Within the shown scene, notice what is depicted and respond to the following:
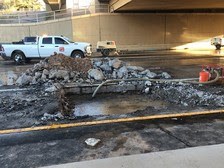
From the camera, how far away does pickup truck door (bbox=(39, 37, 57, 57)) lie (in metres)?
21.7

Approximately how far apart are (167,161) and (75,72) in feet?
30.8

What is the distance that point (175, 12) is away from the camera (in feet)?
118

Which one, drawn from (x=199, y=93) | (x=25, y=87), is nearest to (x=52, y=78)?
(x=25, y=87)

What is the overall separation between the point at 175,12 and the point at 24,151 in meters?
33.7

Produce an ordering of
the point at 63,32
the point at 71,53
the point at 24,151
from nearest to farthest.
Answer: the point at 24,151 → the point at 71,53 → the point at 63,32

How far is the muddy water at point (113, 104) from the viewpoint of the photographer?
9.27 metres

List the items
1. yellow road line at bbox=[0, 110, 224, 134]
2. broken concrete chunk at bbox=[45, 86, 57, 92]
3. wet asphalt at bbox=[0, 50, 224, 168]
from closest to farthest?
wet asphalt at bbox=[0, 50, 224, 168], yellow road line at bbox=[0, 110, 224, 134], broken concrete chunk at bbox=[45, 86, 57, 92]

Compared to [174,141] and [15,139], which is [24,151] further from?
[174,141]

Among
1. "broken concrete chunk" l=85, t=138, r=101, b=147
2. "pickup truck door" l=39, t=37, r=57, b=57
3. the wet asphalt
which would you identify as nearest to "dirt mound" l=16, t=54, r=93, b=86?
the wet asphalt

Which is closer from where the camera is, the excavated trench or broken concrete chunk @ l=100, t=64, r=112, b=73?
the excavated trench

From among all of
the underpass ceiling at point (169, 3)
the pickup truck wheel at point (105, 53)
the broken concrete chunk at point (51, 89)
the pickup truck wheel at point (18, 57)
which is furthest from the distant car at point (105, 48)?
the broken concrete chunk at point (51, 89)

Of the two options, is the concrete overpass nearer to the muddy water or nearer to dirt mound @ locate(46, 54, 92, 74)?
dirt mound @ locate(46, 54, 92, 74)

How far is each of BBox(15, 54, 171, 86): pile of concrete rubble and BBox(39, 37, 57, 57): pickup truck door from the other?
752 centimetres

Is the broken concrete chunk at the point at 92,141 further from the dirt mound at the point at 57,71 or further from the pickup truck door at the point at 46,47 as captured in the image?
the pickup truck door at the point at 46,47
